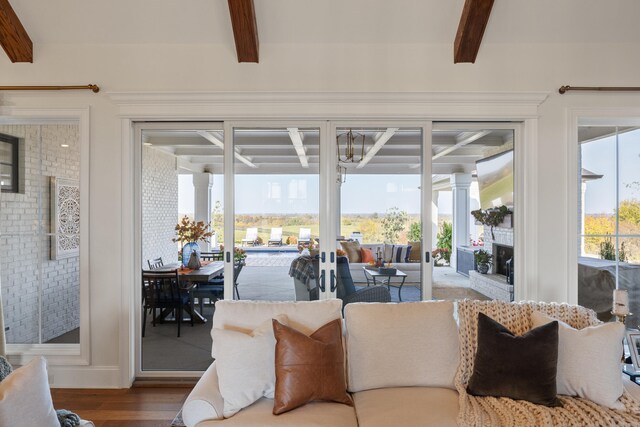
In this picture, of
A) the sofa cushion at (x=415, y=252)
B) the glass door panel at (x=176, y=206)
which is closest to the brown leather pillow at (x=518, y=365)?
the sofa cushion at (x=415, y=252)

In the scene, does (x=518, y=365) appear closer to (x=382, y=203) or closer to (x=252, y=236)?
(x=382, y=203)

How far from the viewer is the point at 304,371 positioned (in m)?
1.98

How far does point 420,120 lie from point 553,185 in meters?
1.24

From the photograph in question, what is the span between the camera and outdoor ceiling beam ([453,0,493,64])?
2762 mm

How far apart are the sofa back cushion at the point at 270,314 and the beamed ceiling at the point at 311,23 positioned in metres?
2.02

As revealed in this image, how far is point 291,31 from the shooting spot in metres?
3.13

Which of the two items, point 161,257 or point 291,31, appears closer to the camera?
point 291,31

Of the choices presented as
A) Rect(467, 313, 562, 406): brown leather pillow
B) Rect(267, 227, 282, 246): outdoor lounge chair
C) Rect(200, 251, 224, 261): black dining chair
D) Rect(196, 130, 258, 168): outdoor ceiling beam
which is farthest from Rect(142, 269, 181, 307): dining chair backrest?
Rect(467, 313, 562, 406): brown leather pillow

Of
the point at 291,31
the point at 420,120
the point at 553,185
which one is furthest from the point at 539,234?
the point at 291,31

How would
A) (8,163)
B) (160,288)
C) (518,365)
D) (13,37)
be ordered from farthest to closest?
(160,288)
(8,163)
(13,37)
(518,365)

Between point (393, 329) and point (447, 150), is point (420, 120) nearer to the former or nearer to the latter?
point (447, 150)

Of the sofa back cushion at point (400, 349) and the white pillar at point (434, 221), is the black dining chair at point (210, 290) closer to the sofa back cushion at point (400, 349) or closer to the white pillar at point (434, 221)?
the sofa back cushion at point (400, 349)

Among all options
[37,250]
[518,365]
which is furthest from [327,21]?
[37,250]

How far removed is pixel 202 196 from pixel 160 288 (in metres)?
1.01
